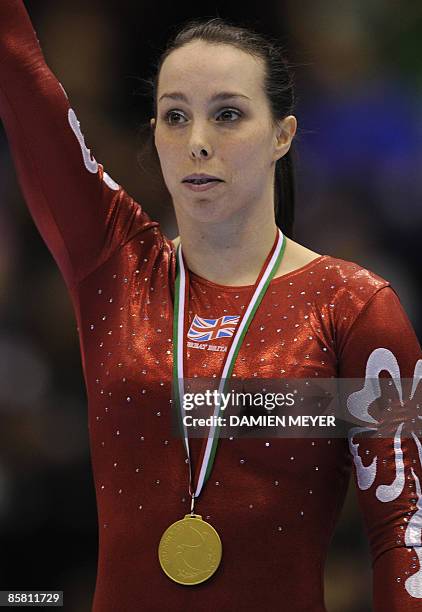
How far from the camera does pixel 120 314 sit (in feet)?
5.82

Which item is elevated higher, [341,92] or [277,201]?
[341,92]

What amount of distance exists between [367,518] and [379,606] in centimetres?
14

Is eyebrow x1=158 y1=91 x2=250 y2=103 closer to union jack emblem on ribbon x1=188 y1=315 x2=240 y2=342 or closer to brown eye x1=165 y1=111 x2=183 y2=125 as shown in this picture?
brown eye x1=165 y1=111 x2=183 y2=125

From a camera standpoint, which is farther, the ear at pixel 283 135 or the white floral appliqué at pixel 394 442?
the ear at pixel 283 135

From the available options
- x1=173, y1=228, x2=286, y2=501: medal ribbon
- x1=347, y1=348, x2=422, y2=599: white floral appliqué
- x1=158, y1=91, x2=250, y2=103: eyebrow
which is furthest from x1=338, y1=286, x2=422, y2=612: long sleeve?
x1=158, y1=91, x2=250, y2=103: eyebrow

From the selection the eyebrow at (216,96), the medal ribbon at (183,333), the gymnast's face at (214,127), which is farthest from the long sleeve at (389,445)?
the eyebrow at (216,96)

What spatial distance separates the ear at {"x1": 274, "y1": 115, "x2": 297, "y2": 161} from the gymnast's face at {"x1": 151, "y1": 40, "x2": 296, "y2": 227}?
1.8 inches

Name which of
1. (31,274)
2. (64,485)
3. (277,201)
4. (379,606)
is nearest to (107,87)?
(31,274)

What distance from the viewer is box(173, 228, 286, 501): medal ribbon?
64.9 inches

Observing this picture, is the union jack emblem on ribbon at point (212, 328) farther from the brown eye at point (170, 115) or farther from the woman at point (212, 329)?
the brown eye at point (170, 115)

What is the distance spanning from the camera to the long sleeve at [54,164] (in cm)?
173

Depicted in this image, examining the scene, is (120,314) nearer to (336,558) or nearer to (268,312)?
(268,312)

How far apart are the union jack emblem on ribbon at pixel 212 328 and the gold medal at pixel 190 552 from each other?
1.01 feet

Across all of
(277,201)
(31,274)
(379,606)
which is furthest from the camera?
(31,274)
